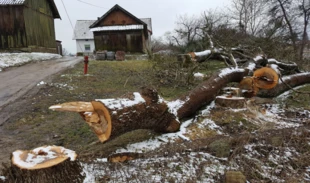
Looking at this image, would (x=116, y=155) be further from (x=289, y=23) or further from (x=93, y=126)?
(x=289, y=23)

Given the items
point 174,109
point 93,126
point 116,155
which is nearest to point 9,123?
point 93,126

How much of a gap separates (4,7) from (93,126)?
648 inches

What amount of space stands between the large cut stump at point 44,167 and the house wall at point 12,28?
646 inches

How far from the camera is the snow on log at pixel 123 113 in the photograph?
3.13 metres

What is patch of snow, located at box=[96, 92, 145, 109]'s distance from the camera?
3172 millimetres

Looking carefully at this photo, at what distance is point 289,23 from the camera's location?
20391 mm

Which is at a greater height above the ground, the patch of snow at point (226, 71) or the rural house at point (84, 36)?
the rural house at point (84, 36)

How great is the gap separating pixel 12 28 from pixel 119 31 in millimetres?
10040

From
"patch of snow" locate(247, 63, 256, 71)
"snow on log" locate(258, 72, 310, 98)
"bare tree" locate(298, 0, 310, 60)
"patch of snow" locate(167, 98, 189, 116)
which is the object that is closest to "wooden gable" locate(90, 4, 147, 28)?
"bare tree" locate(298, 0, 310, 60)

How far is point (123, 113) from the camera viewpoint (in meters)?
3.23

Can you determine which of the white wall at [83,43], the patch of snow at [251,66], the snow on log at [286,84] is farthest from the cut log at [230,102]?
the white wall at [83,43]

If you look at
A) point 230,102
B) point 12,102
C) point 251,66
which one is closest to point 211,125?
point 230,102

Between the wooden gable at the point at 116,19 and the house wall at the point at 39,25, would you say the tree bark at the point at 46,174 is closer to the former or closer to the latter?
the house wall at the point at 39,25

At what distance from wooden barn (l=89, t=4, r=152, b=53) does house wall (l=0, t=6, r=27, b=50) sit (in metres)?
8.66
